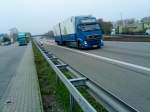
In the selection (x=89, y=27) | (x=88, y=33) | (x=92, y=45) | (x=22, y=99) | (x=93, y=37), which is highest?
(x=89, y=27)

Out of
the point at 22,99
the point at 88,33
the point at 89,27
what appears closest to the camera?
the point at 22,99

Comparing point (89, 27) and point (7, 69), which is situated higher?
point (89, 27)

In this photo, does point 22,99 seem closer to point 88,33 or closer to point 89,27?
point 88,33

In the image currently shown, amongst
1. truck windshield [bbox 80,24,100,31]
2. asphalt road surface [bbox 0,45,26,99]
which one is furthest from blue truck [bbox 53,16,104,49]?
asphalt road surface [bbox 0,45,26,99]

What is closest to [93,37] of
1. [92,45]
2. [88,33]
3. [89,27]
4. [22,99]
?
[88,33]

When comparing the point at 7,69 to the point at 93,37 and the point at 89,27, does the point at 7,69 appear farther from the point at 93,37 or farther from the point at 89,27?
the point at 89,27

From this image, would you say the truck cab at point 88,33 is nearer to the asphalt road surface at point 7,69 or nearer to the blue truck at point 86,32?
the blue truck at point 86,32

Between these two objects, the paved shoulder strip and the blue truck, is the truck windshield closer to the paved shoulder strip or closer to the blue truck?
the blue truck

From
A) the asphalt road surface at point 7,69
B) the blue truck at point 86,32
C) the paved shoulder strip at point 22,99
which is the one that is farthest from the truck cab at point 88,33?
the paved shoulder strip at point 22,99

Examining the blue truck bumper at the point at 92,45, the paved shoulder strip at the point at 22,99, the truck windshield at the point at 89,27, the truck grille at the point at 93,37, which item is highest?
the truck windshield at the point at 89,27

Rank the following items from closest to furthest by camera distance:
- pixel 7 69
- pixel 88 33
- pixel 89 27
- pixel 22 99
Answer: pixel 22 99 < pixel 7 69 < pixel 88 33 < pixel 89 27

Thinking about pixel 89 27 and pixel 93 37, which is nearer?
pixel 93 37

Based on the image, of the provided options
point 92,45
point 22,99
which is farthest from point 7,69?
point 92,45

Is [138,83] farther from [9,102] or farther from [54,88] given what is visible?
[9,102]
